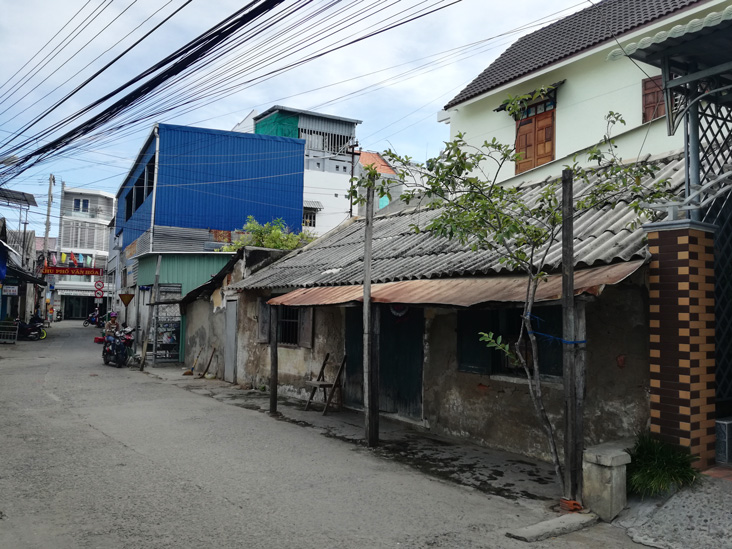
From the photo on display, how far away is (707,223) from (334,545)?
476 centimetres

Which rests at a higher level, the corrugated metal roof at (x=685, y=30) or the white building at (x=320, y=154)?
the white building at (x=320, y=154)

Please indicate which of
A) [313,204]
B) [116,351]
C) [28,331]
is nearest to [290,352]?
[116,351]

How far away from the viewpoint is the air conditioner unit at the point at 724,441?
5922mm

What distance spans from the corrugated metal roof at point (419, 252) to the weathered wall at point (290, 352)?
94 centimetres

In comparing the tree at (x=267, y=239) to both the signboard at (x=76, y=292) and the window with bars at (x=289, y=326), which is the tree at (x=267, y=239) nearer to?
the window with bars at (x=289, y=326)

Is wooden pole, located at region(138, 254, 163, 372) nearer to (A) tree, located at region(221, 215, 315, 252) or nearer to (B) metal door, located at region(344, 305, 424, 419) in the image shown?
(A) tree, located at region(221, 215, 315, 252)

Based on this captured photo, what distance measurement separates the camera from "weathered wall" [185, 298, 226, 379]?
17.4 m

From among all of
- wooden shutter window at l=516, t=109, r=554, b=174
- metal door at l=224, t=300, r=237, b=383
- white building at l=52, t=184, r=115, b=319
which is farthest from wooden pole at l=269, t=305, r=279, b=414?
white building at l=52, t=184, r=115, b=319

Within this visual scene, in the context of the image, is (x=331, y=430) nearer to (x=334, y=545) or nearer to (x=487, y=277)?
(x=487, y=277)

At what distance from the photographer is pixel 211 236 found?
25656mm

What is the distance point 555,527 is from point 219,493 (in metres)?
3.25

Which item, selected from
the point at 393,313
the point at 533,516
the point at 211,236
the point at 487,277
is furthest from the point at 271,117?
the point at 533,516

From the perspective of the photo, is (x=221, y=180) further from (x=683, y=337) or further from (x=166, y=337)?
(x=683, y=337)

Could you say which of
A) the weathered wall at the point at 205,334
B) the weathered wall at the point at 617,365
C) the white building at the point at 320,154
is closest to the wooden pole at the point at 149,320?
the weathered wall at the point at 205,334
